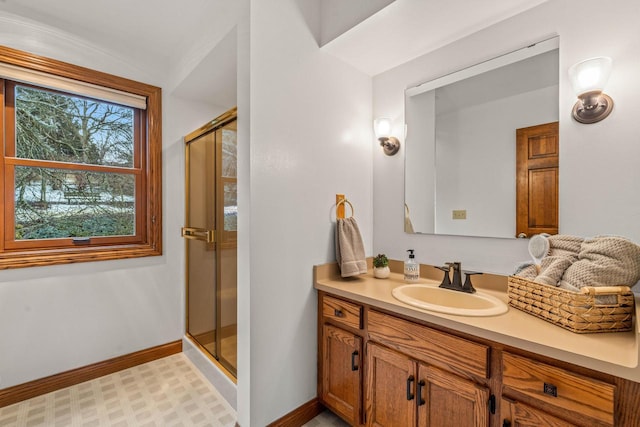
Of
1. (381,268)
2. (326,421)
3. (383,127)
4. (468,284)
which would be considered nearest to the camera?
(468,284)

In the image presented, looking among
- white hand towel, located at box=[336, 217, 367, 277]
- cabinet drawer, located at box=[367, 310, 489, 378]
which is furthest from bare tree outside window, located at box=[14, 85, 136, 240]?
cabinet drawer, located at box=[367, 310, 489, 378]

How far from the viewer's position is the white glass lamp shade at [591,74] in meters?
1.14

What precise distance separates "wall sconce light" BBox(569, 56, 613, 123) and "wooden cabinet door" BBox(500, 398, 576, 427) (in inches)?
45.6

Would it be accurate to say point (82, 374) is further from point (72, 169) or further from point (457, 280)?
point (457, 280)

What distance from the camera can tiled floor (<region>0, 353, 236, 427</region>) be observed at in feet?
5.45

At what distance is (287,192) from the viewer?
1.59 m

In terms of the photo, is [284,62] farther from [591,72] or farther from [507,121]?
[591,72]

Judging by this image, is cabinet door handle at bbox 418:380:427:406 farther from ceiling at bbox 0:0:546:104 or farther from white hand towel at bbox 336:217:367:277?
ceiling at bbox 0:0:546:104

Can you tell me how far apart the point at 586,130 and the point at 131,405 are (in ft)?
9.35

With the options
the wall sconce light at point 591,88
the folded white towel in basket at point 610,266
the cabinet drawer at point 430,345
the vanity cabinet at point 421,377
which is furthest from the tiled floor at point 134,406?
the wall sconce light at point 591,88

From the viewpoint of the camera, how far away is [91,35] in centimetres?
205

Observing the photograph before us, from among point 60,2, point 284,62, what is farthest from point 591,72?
point 60,2

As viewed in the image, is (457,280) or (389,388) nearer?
(389,388)

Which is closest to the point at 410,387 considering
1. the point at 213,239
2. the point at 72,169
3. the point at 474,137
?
the point at 474,137
